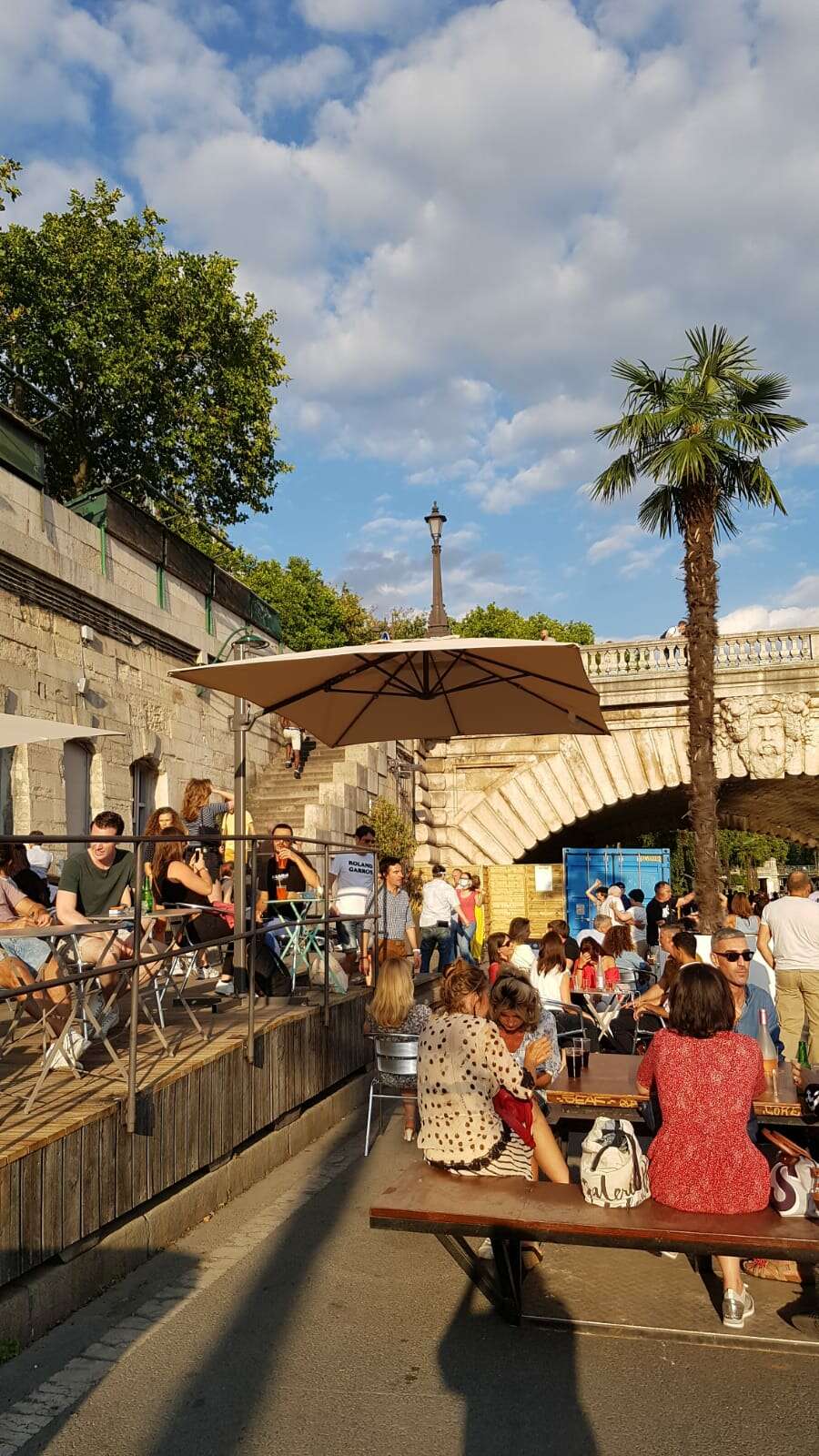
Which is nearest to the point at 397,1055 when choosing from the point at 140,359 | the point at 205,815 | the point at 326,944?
the point at 326,944

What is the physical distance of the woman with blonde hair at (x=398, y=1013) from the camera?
721 cm

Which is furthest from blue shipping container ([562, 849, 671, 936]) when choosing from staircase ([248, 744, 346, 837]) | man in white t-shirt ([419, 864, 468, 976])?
man in white t-shirt ([419, 864, 468, 976])

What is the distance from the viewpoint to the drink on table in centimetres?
609

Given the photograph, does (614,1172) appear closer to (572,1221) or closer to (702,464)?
(572,1221)

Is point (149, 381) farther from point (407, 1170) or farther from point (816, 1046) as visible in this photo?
point (407, 1170)

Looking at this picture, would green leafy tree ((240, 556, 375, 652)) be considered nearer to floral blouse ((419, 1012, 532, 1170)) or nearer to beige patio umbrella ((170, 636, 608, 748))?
beige patio umbrella ((170, 636, 608, 748))

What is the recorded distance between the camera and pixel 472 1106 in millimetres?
4859

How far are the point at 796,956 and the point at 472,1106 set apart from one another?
525cm

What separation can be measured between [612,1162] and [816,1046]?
20.1ft

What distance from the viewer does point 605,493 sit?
843 inches

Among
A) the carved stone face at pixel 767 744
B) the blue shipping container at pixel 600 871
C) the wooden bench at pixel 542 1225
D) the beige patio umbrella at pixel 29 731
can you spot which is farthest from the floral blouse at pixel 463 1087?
the carved stone face at pixel 767 744

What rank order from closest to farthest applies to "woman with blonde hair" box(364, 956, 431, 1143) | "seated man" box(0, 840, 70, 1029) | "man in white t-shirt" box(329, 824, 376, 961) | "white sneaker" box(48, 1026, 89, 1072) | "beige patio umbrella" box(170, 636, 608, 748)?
"white sneaker" box(48, 1026, 89, 1072), "seated man" box(0, 840, 70, 1029), "woman with blonde hair" box(364, 956, 431, 1143), "beige patio umbrella" box(170, 636, 608, 748), "man in white t-shirt" box(329, 824, 376, 961)

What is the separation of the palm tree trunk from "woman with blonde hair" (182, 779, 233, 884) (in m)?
9.79

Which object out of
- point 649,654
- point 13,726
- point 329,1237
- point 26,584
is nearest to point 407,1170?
point 329,1237
